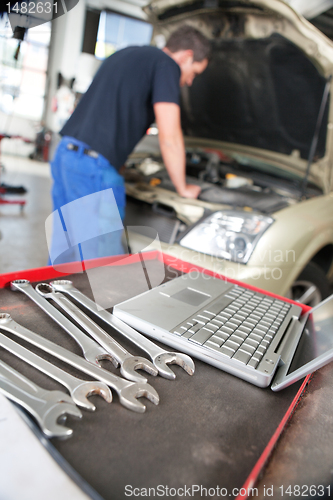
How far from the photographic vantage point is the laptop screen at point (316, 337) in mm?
576

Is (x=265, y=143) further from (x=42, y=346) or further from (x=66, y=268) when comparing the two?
(x=42, y=346)

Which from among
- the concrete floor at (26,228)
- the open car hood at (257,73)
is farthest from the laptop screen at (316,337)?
the concrete floor at (26,228)

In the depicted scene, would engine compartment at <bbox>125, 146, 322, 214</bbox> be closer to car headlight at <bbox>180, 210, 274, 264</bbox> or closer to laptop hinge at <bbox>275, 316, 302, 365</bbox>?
car headlight at <bbox>180, 210, 274, 264</bbox>

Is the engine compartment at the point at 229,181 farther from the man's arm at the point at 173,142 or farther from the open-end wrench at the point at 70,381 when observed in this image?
the open-end wrench at the point at 70,381

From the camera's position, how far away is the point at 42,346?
18.6 inches

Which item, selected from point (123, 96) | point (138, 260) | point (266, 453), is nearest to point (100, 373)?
point (266, 453)

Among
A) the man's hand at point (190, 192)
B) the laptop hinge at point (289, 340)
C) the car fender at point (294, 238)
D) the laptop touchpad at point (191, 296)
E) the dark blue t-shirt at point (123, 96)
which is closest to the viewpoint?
the laptop hinge at point (289, 340)

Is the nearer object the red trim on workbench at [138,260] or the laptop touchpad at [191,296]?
the red trim on workbench at [138,260]

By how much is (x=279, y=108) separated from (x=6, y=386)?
2038mm

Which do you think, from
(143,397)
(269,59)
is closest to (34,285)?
(143,397)

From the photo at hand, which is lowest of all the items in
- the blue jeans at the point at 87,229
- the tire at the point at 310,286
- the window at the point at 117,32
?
the tire at the point at 310,286

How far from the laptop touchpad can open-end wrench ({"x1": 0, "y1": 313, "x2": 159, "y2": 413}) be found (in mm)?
262

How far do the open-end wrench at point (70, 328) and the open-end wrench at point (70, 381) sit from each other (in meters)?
0.05

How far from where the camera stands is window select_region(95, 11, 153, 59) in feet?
24.3
